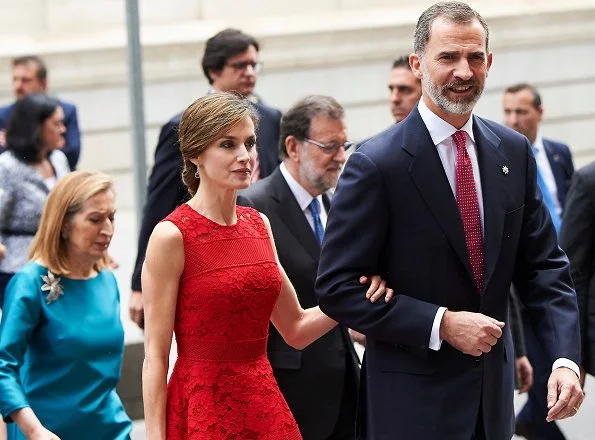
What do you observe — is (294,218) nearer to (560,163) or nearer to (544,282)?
(544,282)

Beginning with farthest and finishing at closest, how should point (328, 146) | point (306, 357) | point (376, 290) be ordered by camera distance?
1. point (328, 146)
2. point (306, 357)
3. point (376, 290)

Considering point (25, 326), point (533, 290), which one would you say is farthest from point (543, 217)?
point (25, 326)

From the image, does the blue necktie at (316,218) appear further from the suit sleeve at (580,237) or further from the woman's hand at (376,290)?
the woman's hand at (376,290)

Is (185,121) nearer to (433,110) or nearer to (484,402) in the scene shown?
(433,110)

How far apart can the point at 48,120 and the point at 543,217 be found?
14.6 ft

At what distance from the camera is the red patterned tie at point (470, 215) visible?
13.9ft

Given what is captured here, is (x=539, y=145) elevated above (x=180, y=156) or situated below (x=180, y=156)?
below

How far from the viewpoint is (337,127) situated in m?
5.93

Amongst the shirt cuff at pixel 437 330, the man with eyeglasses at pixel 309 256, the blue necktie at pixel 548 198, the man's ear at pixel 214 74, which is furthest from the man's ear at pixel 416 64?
the blue necktie at pixel 548 198

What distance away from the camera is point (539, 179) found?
8656 millimetres

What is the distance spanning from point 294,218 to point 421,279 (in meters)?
1.53

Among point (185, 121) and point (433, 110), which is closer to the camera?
point (433, 110)

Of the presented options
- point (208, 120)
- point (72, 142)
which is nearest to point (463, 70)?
point (208, 120)

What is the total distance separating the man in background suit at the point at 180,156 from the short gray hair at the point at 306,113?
1.98 feet
